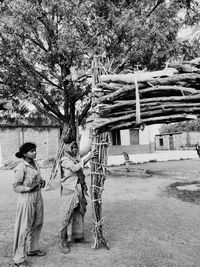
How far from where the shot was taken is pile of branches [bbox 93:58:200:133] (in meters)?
2.58

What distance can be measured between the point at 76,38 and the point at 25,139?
11978 mm

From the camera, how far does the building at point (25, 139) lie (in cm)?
1812

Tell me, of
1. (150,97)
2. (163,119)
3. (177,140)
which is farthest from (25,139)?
(177,140)

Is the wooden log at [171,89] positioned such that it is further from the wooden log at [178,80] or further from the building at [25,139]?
the building at [25,139]

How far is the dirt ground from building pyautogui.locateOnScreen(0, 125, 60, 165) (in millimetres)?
10161

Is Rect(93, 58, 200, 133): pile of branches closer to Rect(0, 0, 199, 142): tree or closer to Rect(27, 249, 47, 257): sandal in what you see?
Rect(27, 249, 47, 257): sandal

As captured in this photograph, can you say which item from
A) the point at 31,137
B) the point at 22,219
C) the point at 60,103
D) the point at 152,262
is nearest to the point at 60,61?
the point at 60,103

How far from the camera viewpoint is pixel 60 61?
9398 millimetres

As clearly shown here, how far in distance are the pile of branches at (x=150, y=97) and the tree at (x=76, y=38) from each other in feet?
16.7

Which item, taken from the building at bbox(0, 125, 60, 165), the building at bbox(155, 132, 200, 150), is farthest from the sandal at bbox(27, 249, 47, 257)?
the building at bbox(155, 132, 200, 150)

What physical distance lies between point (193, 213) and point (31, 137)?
49.0 ft

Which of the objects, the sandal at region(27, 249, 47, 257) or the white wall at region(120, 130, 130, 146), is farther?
the white wall at region(120, 130, 130, 146)

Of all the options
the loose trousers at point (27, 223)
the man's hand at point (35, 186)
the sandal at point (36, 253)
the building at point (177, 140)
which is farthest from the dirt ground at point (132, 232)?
the building at point (177, 140)

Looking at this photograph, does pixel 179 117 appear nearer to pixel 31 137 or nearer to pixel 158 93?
pixel 158 93
